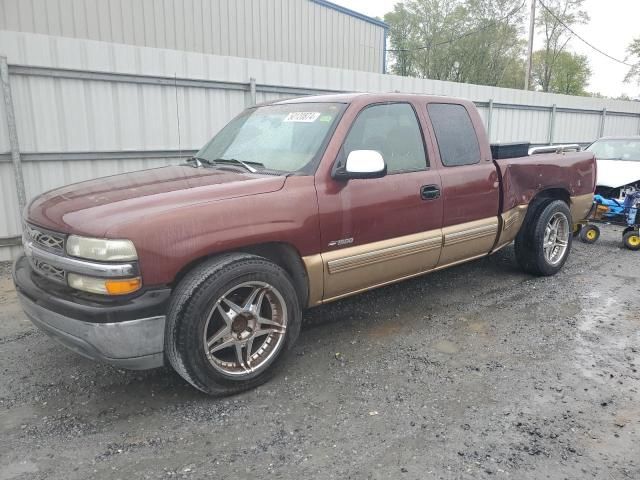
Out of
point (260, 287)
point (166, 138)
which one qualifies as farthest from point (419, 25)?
point (260, 287)

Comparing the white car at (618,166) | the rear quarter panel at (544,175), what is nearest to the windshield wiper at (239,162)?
the rear quarter panel at (544,175)

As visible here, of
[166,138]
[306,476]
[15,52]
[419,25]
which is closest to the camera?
[306,476]

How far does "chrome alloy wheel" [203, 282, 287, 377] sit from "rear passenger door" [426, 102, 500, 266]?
5.71ft

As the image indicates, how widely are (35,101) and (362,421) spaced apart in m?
5.52

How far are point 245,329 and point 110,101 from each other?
184 inches

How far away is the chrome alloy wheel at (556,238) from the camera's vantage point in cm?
554

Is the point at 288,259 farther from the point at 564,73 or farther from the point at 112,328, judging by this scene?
the point at 564,73

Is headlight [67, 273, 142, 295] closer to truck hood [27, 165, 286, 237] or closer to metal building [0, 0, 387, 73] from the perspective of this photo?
truck hood [27, 165, 286, 237]

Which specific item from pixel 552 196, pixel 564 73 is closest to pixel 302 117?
pixel 552 196

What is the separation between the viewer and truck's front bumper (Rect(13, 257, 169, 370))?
265cm

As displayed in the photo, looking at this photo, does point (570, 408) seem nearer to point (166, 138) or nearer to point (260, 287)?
point (260, 287)

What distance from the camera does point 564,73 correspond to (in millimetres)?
45812

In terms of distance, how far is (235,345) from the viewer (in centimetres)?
309

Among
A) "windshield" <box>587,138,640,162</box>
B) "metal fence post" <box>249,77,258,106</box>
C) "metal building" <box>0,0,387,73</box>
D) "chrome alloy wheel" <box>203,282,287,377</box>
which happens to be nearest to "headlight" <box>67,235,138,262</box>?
"chrome alloy wheel" <box>203,282,287,377</box>
